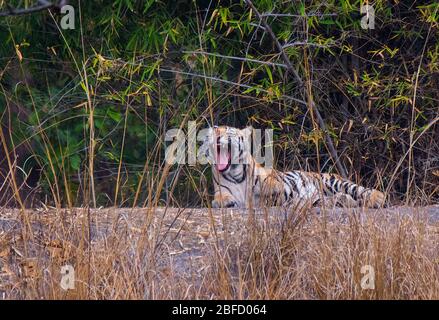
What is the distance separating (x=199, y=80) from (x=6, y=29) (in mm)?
1763

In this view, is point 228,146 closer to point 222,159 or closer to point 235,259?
point 222,159

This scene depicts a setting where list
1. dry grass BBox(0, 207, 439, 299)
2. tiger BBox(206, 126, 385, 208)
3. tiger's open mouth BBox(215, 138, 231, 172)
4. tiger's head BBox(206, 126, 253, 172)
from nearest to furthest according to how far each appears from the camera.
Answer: dry grass BBox(0, 207, 439, 299)
tiger BBox(206, 126, 385, 208)
tiger's head BBox(206, 126, 253, 172)
tiger's open mouth BBox(215, 138, 231, 172)

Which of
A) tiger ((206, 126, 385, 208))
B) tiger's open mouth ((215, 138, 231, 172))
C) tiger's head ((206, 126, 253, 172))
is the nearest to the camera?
tiger ((206, 126, 385, 208))

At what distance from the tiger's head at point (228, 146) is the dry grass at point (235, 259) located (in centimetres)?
230

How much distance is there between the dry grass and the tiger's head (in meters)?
2.30

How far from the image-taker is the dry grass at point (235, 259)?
4.27m

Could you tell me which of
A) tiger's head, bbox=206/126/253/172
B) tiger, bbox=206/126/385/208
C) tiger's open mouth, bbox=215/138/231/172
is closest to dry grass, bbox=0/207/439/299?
tiger, bbox=206/126/385/208

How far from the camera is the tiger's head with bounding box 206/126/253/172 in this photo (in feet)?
23.7

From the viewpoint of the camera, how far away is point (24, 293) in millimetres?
4297

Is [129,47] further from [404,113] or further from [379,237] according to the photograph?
[379,237]

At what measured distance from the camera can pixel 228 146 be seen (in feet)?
24.2

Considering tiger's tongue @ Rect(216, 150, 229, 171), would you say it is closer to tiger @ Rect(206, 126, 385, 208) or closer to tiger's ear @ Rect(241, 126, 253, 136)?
tiger @ Rect(206, 126, 385, 208)

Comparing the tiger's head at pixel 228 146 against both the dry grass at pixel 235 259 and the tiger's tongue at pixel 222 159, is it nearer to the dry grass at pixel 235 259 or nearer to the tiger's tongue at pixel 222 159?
the tiger's tongue at pixel 222 159
